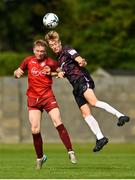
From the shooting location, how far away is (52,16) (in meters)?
17.6

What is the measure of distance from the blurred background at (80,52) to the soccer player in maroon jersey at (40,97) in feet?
57.5

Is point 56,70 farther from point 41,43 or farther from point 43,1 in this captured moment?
point 43,1

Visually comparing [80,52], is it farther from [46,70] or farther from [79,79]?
[46,70]

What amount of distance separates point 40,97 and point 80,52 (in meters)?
36.0

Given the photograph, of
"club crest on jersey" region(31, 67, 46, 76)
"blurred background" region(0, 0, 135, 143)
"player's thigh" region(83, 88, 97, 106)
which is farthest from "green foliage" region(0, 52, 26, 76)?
"club crest on jersey" region(31, 67, 46, 76)

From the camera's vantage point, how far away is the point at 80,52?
5259 centimetres

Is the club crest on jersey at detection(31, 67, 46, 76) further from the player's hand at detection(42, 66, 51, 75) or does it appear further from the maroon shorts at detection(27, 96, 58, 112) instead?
the maroon shorts at detection(27, 96, 58, 112)

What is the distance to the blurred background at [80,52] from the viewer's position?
34.7 metres

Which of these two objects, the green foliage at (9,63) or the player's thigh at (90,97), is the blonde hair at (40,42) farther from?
the green foliage at (9,63)

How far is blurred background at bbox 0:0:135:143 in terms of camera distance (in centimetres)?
3466

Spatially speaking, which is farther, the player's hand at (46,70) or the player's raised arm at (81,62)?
the player's raised arm at (81,62)

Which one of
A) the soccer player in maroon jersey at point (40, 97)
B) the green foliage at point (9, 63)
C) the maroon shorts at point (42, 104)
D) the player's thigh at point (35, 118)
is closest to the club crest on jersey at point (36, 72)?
the soccer player in maroon jersey at point (40, 97)

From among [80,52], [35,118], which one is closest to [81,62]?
[35,118]

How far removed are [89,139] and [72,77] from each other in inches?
689
